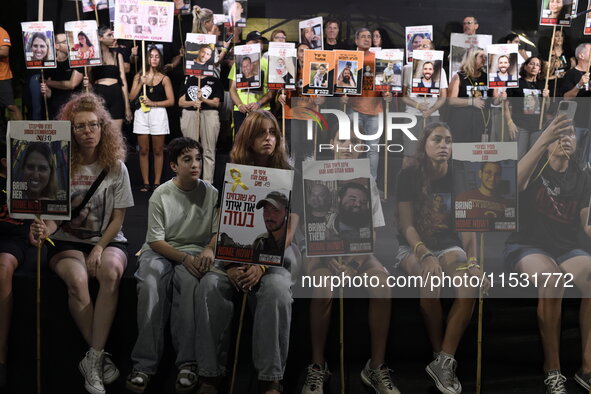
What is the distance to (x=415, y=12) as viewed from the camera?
23.7ft

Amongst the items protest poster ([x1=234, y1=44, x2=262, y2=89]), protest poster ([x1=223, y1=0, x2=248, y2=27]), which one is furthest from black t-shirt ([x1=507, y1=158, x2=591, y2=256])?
protest poster ([x1=223, y1=0, x2=248, y2=27])

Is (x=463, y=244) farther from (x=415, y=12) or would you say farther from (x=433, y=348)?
(x=415, y=12)

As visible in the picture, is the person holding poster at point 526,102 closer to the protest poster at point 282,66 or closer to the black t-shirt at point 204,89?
the protest poster at point 282,66

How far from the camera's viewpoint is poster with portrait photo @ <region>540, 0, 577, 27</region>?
538cm

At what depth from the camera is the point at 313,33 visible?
235 inches

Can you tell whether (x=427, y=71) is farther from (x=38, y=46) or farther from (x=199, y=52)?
(x=38, y=46)

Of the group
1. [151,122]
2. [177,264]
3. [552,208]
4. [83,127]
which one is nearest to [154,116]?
[151,122]

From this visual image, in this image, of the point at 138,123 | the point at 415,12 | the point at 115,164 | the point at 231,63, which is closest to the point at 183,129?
the point at 138,123

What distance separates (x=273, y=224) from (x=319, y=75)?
2132 mm

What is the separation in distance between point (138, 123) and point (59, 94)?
0.68 meters

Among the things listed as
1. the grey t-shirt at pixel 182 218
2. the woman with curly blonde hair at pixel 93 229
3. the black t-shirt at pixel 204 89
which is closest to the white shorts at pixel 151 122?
the black t-shirt at pixel 204 89

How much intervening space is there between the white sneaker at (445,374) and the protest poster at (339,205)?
59 centimetres

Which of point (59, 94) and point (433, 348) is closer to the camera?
point (433, 348)

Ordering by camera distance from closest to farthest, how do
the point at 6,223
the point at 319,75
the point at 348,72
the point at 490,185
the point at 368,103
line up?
the point at 490,185
the point at 6,223
the point at 319,75
the point at 348,72
the point at 368,103
